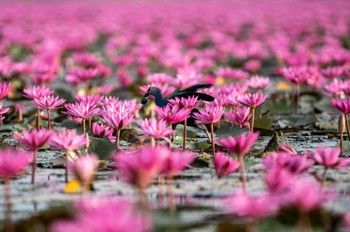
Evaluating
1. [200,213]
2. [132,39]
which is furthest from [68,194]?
[132,39]

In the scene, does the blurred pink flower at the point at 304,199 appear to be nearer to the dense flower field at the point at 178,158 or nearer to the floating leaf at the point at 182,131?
the dense flower field at the point at 178,158

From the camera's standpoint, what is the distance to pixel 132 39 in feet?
46.8

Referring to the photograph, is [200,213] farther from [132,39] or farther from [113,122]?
[132,39]

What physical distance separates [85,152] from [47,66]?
333 cm

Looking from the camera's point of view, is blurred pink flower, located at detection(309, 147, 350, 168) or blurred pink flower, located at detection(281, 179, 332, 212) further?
blurred pink flower, located at detection(309, 147, 350, 168)

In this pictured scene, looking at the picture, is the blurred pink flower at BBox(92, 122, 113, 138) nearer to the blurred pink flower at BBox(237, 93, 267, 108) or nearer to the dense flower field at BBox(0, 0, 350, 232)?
the dense flower field at BBox(0, 0, 350, 232)

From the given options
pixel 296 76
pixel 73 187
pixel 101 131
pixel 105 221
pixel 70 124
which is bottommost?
pixel 105 221

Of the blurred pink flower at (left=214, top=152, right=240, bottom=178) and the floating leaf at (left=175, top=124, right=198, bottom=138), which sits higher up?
the floating leaf at (left=175, top=124, right=198, bottom=138)

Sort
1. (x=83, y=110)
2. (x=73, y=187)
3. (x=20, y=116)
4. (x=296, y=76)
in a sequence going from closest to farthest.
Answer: (x=73, y=187) < (x=83, y=110) < (x=20, y=116) < (x=296, y=76)

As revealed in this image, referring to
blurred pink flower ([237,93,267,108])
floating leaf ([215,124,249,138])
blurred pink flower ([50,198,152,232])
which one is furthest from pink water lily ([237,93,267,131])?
blurred pink flower ([50,198,152,232])

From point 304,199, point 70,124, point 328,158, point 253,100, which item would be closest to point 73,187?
point 328,158

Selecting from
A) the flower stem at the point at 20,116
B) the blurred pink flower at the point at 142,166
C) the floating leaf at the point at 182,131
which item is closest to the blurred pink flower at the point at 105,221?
the blurred pink flower at the point at 142,166

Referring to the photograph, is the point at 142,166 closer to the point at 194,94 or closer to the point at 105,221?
the point at 105,221

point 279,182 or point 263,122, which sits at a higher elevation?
point 263,122
